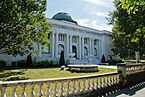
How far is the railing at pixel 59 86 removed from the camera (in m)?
5.93

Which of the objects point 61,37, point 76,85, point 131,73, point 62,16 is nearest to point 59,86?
point 76,85

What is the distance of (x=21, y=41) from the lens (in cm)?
2431

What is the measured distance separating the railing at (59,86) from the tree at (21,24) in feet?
47.6

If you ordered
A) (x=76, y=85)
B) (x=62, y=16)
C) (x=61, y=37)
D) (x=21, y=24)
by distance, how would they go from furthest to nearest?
(x=62, y=16) < (x=61, y=37) < (x=21, y=24) < (x=76, y=85)

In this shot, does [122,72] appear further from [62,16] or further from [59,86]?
[62,16]

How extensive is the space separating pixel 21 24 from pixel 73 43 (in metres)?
41.0

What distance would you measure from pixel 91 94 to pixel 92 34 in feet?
201

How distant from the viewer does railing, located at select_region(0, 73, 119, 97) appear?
593 cm

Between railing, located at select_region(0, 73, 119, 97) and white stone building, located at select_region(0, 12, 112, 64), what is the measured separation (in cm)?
3669

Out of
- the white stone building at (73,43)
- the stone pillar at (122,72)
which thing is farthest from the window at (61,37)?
the stone pillar at (122,72)

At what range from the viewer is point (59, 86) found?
7.71m

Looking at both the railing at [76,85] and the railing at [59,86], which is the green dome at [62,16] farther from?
the railing at [59,86]

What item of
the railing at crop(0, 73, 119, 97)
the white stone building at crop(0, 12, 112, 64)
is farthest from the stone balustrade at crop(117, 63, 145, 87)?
the white stone building at crop(0, 12, 112, 64)

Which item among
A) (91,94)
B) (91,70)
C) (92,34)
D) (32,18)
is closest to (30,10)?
(32,18)
